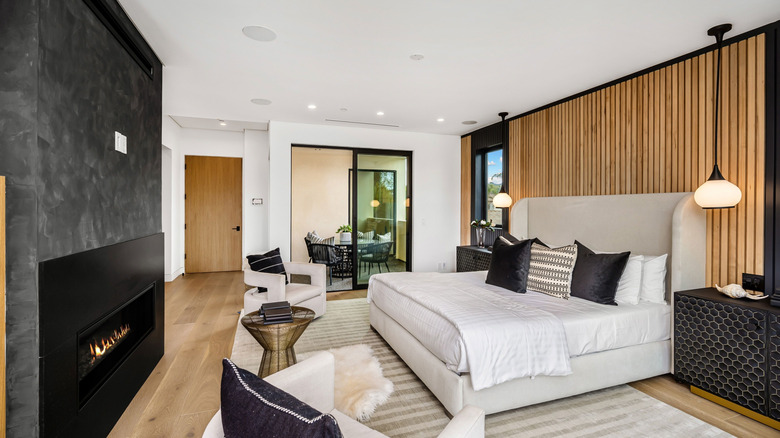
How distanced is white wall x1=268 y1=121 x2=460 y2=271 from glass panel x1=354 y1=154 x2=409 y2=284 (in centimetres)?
21

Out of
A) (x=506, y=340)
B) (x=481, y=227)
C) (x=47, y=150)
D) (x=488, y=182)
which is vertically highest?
(x=488, y=182)

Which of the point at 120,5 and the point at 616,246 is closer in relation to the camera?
the point at 120,5

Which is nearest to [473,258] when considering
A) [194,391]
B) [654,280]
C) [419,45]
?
[654,280]

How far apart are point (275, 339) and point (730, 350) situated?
118 inches

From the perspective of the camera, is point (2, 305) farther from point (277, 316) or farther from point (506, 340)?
point (506, 340)

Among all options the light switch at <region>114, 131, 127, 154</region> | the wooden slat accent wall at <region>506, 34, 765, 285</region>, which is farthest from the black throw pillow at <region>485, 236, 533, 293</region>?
the light switch at <region>114, 131, 127, 154</region>

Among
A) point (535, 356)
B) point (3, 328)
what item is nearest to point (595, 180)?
point (535, 356)

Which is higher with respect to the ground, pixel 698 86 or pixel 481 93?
pixel 481 93

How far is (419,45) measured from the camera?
289 cm

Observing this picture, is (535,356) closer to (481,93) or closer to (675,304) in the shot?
(675,304)

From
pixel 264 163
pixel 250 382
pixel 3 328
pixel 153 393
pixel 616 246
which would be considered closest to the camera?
pixel 250 382

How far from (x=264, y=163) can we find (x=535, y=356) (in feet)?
19.3

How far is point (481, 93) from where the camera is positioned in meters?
4.10

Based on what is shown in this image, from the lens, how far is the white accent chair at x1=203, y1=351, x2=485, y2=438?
1177 millimetres
